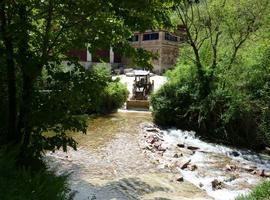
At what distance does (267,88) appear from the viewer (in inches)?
757

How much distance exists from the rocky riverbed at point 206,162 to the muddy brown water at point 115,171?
0.49m

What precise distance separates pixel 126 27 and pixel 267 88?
39.1 feet

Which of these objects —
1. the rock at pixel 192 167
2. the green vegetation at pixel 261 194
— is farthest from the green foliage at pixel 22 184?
the rock at pixel 192 167

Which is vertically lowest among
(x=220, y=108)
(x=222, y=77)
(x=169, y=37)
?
(x=220, y=108)

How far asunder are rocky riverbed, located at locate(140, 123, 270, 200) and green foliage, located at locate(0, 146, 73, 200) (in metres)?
6.70

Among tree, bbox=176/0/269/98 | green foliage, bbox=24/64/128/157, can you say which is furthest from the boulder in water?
tree, bbox=176/0/269/98

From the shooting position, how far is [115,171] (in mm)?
13930

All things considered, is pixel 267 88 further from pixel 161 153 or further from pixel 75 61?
pixel 75 61

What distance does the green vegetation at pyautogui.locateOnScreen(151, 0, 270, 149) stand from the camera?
19.8m

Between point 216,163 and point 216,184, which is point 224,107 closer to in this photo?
point 216,163

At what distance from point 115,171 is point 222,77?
10.3m

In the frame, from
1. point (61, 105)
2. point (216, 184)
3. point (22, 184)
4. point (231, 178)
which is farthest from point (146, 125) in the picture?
point (22, 184)

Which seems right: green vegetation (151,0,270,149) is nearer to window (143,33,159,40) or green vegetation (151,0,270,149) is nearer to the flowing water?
the flowing water

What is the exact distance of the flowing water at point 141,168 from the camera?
38.4 feet
